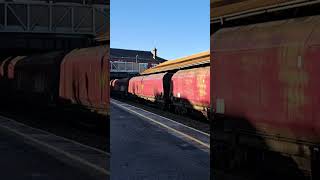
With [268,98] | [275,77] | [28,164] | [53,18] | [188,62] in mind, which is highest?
[53,18]

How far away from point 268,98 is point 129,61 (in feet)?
2.91

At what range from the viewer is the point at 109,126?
6.91 feet

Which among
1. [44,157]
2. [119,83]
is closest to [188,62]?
[119,83]

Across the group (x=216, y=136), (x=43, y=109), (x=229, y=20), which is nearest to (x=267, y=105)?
(x=216, y=136)

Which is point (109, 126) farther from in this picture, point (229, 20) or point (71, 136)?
point (229, 20)

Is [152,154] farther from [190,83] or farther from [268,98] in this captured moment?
[190,83]

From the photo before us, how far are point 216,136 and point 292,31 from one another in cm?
78

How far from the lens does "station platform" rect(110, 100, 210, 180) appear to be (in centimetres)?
216

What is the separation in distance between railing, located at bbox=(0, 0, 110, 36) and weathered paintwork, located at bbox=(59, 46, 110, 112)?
140 mm

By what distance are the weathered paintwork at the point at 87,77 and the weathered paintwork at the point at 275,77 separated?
68 centimetres

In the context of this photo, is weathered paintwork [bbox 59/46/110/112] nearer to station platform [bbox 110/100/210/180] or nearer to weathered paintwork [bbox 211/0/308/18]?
station platform [bbox 110/100/210/180]

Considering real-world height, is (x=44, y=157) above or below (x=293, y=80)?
below

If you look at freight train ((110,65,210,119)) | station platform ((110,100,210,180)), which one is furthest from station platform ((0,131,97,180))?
freight train ((110,65,210,119))

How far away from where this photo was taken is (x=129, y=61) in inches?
87.9
